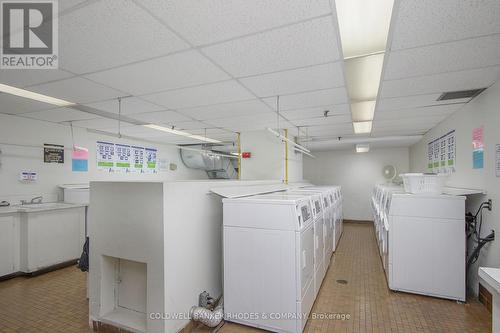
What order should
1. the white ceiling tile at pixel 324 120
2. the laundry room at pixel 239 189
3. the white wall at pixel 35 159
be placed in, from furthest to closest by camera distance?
the white ceiling tile at pixel 324 120 < the white wall at pixel 35 159 < the laundry room at pixel 239 189

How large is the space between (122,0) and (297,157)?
17.5ft

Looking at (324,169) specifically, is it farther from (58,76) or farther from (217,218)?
(58,76)

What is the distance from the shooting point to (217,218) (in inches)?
109

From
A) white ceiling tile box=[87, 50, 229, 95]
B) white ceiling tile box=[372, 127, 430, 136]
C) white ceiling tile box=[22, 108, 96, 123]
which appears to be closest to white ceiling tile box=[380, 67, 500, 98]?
white ceiling tile box=[87, 50, 229, 95]

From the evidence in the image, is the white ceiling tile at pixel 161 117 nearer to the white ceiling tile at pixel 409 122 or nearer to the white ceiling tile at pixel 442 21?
the white ceiling tile at pixel 442 21

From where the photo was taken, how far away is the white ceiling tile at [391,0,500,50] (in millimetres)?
1353

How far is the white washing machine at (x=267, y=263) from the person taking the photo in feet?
6.96

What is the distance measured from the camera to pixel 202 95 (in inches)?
115

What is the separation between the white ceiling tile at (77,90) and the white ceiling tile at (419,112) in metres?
3.67

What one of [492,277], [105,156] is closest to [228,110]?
[492,277]

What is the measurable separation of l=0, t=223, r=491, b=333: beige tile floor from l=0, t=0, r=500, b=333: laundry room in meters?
0.02

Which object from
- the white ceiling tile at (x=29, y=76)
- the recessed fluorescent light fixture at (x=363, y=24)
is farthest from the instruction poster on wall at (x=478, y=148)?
the white ceiling tile at (x=29, y=76)

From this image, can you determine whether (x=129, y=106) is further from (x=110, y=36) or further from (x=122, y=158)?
(x=122, y=158)

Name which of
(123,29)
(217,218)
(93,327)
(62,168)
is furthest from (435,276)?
(62,168)
